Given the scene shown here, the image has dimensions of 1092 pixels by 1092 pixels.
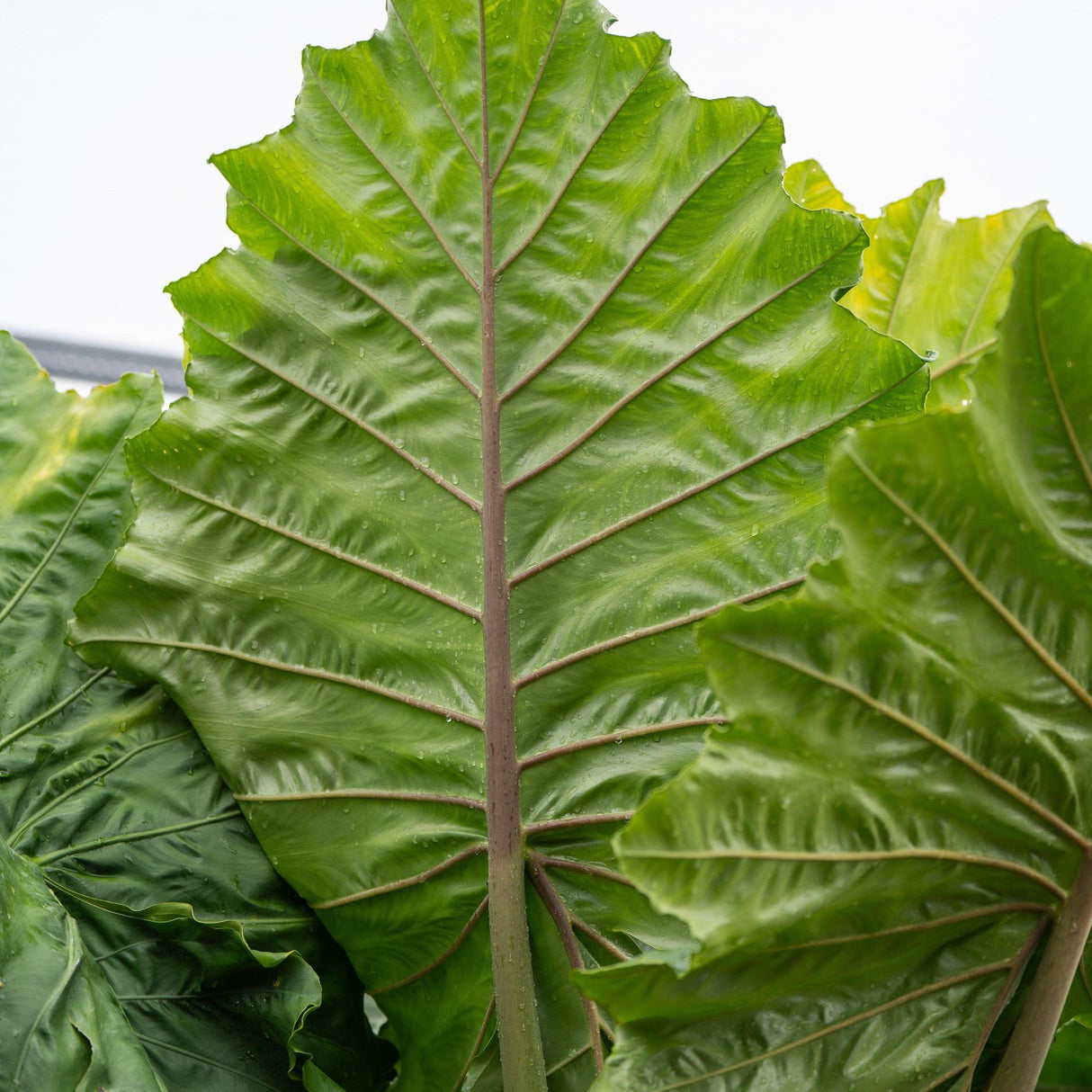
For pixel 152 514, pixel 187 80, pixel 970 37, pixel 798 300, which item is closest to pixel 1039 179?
pixel 970 37

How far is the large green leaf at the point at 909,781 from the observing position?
19.7 inches

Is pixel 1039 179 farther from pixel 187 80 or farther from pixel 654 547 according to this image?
pixel 654 547

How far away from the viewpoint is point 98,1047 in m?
0.65

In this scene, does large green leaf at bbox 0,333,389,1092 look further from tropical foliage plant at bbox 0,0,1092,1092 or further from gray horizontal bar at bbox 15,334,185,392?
gray horizontal bar at bbox 15,334,185,392

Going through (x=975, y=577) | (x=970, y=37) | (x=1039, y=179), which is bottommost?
(x=975, y=577)

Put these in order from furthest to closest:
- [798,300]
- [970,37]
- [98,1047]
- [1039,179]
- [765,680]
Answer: [1039,179], [970,37], [798,300], [98,1047], [765,680]

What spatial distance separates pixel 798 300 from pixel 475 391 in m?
0.24

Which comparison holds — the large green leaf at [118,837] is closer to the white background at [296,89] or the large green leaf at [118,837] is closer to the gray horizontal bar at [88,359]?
the white background at [296,89]

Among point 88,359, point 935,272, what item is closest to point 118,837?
point 935,272

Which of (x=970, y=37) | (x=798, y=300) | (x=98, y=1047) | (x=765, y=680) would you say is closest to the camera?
(x=765, y=680)

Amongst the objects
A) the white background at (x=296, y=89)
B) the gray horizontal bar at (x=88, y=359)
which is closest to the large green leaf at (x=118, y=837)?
the white background at (x=296, y=89)

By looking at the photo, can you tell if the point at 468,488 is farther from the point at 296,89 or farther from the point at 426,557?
the point at 296,89

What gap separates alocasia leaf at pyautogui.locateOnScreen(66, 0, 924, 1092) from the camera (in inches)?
30.4

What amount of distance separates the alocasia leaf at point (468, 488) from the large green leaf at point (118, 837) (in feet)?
0.14
